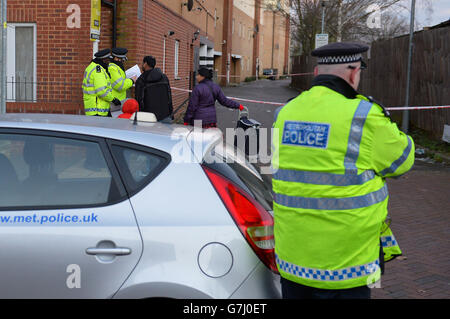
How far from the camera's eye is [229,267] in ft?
9.49

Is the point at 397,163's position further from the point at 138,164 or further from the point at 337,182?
the point at 138,164

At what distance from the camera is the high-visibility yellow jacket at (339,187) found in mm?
2623

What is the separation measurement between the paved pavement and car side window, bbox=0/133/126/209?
2745 mm

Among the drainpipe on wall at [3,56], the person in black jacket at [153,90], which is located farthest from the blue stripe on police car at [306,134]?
the person in black jacket at [153,90]

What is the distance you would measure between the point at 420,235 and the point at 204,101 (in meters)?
4.15

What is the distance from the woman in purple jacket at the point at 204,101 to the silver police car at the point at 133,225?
6.28 m

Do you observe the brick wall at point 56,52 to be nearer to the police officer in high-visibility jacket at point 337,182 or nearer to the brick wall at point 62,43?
the brick wall at point 62,43

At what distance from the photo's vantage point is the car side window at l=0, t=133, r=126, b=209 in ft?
10.1

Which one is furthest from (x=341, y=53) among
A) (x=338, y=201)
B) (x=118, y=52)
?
(x=118, y=52)

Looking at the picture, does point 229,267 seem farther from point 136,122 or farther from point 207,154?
point 136,122
